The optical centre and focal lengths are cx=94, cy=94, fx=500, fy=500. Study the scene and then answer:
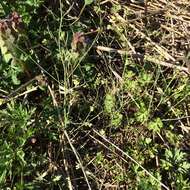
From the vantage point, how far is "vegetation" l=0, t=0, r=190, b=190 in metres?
2.61

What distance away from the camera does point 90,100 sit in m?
2.86

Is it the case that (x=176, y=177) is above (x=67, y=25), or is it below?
below

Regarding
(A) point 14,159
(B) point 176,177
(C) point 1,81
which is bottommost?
(B) point 176,177

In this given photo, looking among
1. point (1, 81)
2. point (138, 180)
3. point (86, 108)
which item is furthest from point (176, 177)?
point (1, 81)

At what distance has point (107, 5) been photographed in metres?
3.29

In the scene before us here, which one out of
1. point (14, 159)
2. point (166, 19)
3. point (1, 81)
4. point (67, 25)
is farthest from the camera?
point (166, 19)

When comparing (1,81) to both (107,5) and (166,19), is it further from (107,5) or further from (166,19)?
(166,19)

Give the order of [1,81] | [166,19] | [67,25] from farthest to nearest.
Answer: [166,19] < [67,25] < [1,81]

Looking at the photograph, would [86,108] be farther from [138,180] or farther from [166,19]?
[166,19]

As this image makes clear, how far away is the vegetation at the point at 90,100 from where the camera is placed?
2613 millimetres

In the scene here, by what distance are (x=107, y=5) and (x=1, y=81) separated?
3.07 feet

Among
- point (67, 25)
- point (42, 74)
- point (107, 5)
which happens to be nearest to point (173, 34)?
point (107, 5)

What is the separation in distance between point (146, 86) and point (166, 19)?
596mm

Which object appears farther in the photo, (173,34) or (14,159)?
(173,34)
